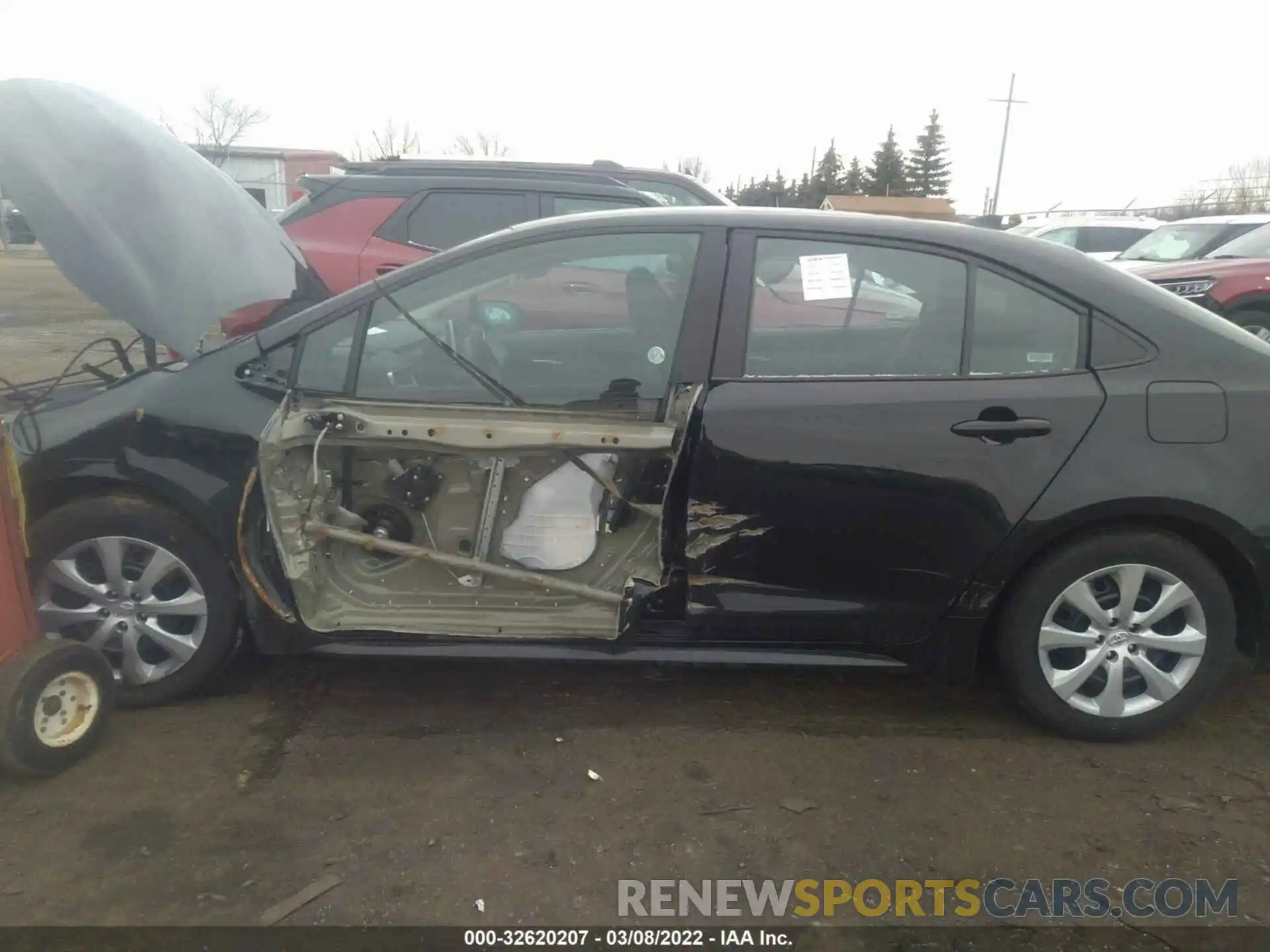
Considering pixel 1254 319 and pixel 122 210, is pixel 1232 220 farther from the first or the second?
pixel 122 210

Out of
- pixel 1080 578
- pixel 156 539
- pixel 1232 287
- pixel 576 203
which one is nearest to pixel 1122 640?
pixel 1080 578

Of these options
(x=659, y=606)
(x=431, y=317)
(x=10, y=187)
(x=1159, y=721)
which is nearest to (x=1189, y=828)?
(x=1159, y=721)

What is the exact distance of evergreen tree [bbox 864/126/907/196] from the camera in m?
49.4

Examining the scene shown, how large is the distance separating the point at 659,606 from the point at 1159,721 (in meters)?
1.71

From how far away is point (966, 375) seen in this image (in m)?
2.94

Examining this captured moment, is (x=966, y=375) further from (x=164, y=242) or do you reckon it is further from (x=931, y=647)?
(x=164, y=242)

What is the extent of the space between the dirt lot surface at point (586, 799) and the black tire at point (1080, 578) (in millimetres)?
112

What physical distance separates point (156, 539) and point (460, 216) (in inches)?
159

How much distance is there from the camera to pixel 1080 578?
297 cm

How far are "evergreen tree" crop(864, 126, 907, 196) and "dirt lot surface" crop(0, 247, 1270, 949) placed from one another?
164 ft

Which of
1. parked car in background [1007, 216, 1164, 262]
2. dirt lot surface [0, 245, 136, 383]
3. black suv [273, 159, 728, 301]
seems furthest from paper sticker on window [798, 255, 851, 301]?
parked car in background [1007, 216, 1164, 262]

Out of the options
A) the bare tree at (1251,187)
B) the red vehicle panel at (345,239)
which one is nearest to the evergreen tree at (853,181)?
the bare tree at (1251,187)

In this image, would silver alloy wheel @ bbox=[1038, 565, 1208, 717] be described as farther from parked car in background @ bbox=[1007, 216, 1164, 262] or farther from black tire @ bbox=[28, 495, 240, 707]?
parked car in background @ bbox=[1007, 216, 1164, 262]

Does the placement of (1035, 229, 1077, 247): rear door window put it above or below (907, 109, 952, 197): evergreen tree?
below
